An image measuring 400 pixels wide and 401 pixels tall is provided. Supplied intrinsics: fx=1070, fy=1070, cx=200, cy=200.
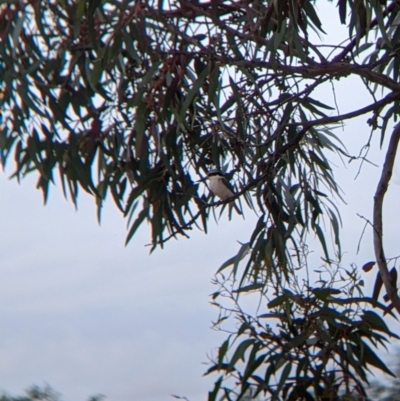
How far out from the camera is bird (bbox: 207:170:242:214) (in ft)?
11.0

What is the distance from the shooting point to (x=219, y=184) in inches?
133

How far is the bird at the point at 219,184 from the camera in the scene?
3355 millimetres

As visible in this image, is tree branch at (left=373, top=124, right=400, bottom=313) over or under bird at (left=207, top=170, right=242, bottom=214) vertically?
under

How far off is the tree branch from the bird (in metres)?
0.56

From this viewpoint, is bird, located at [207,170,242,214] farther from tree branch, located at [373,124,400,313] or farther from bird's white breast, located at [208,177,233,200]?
tree branch, located at [373,124,400,313]

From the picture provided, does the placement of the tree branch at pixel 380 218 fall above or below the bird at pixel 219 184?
below

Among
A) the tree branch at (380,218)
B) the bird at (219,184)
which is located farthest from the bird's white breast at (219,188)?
the tree branch at (380,218)

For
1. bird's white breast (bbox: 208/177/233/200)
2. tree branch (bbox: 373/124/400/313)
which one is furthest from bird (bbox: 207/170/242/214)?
tree branch (bbox: 373/124/400/313)

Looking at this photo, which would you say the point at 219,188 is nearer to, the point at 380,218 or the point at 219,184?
the point at 219,184

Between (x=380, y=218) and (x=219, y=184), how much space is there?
656 millimetres

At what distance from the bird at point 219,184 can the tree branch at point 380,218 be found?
561 mm

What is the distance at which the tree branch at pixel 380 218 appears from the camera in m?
2.83

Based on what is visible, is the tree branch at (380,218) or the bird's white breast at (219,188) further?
the bird's white breast at (219,188)

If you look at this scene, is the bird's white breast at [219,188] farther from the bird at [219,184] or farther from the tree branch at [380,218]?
the tree branch at [380,218]
